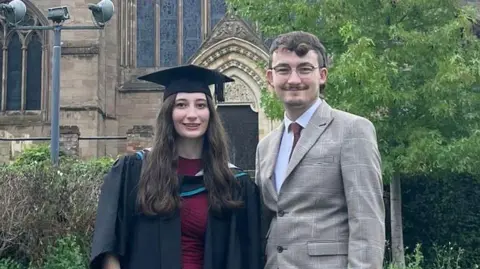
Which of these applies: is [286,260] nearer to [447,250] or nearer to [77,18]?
[447,250]

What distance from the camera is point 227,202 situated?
12.6ft

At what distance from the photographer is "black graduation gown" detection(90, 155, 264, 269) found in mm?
3770

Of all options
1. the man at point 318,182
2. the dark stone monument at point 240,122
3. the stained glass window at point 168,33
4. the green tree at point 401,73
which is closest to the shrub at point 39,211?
the green tree at point 401,73

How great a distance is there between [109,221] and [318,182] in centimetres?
106

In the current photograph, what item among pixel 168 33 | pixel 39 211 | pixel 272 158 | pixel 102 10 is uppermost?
pixel 168 33

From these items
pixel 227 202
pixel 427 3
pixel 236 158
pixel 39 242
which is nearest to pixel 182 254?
pixel 227 202

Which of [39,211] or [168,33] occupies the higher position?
[168,33]

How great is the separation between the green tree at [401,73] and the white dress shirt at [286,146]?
20.2 ft

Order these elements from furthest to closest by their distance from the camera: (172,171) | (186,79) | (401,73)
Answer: (401,73) → (186,79) → (172,171)

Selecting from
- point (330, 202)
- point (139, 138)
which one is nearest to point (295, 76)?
point (330, 202)

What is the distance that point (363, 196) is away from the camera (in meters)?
3.49

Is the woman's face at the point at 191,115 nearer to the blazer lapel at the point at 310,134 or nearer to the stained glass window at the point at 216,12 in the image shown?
the blazer lapel at the point at 310,134

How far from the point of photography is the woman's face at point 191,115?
3902 millimetres

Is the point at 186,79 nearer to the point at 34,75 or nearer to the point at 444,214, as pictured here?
the point at 444,214
